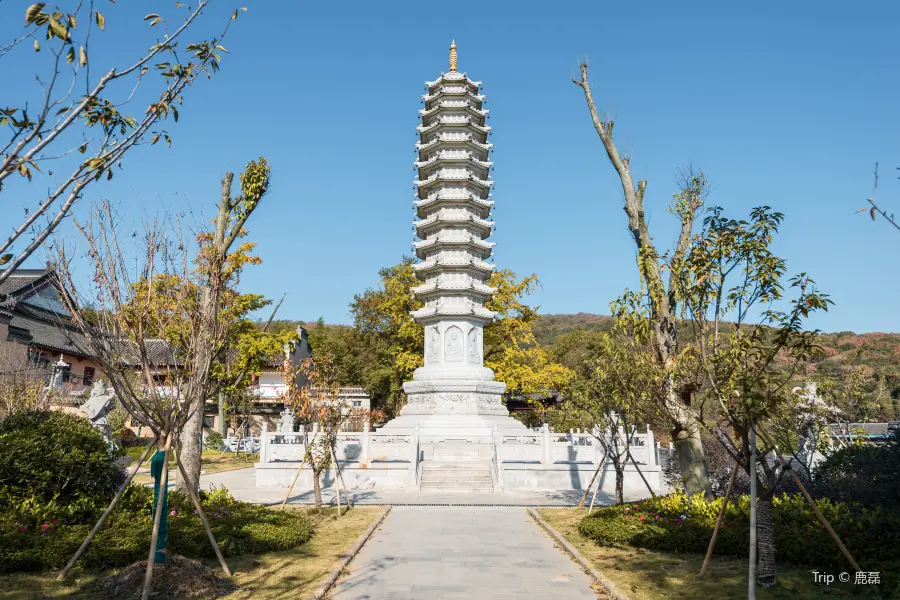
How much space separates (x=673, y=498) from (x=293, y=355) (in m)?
42.8

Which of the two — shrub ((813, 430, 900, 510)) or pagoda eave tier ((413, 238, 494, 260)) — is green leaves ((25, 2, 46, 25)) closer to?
shrub ((813, 430, 900, 510))

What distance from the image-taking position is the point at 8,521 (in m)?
8.52

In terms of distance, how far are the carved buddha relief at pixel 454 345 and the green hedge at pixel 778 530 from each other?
14.4 metres

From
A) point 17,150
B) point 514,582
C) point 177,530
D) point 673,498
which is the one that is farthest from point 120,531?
point 673,498

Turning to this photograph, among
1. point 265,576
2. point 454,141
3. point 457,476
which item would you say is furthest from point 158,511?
point 454,141

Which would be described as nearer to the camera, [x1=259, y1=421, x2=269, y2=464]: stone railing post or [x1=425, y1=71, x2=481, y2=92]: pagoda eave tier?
[x1=259, y1=421, x2=269, y2=464]: stone railing post

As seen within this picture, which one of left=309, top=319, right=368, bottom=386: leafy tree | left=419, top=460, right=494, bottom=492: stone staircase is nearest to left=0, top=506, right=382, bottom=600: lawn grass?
left=419, top=460, right=494, bottom=492: stone staircase

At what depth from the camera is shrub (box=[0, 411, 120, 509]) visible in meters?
9.36

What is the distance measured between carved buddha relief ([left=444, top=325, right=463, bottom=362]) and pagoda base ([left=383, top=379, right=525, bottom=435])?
4.79 ft

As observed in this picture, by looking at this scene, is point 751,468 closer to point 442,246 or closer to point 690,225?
point 690,225

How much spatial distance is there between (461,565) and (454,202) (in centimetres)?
2202

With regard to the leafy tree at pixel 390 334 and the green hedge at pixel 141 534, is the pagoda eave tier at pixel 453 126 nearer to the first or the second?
the leafy tree at pixel 390 334

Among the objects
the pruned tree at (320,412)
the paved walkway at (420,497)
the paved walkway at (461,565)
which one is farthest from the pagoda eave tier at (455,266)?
the paved walkway at (461,565)

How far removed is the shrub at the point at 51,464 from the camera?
936 centimetres
